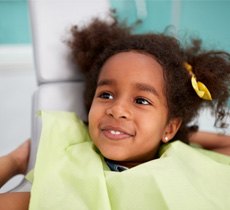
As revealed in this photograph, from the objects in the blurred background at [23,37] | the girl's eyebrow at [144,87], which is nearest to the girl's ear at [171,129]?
the girl's eyebrow at [144,87]

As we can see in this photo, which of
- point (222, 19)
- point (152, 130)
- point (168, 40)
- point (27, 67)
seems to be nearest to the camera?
point (152, 130)

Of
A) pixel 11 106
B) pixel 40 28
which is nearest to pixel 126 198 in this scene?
pixel 40 28

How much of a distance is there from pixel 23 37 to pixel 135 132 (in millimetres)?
1470

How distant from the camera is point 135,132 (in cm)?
66

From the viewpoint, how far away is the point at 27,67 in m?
1.68

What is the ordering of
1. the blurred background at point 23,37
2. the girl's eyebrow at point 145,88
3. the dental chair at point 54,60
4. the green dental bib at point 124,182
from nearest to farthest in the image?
the green dental bib at point 124,182 < the girl's eyebrow at point 145,88 < the dental chair at point 54,60 < the blurred background at point 23,37

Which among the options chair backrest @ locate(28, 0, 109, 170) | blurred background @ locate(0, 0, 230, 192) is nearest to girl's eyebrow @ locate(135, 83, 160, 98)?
chair backrest @ locate(28, 0, 109, 170)

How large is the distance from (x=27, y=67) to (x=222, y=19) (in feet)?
3.37

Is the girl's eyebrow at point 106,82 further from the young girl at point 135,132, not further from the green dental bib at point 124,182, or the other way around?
the green dental bib at point 124,182

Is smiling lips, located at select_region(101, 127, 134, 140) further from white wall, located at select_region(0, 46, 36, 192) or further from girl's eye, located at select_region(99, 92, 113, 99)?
white wall, located at select_region(0, 46, 36, 192)

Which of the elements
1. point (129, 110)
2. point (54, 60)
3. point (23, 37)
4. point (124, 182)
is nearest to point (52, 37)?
point (54, 60)

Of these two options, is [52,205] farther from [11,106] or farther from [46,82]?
[11,106]

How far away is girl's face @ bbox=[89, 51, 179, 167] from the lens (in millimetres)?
659

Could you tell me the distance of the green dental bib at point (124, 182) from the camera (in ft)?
1.88
